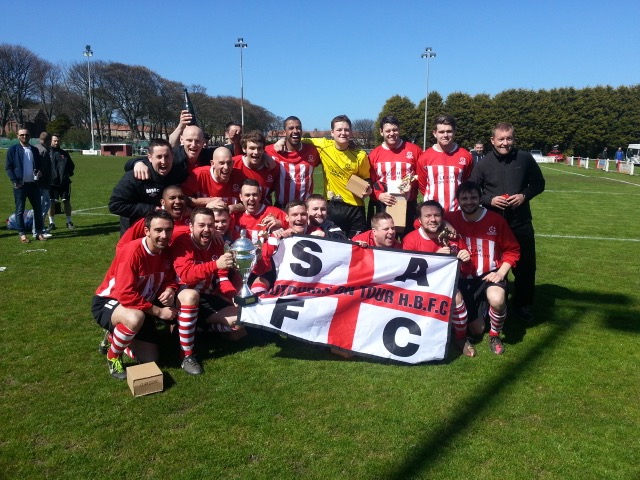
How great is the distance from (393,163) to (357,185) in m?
0.62

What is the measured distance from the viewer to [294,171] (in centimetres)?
588

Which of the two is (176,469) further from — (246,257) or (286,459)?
(246,257)

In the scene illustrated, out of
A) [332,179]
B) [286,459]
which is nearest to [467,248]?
[332,179]

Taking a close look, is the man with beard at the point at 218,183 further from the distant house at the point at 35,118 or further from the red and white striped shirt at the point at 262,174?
the distant house at the point at 35,118

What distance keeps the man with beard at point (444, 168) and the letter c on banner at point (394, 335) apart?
177cm

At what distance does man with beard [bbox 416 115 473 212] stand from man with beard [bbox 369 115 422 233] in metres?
0.20

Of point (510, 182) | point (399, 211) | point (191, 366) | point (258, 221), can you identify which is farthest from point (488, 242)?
point (191, 366)

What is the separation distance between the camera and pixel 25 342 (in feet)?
15.5

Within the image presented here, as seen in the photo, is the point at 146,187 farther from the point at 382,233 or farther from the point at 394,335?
the point at 394,335

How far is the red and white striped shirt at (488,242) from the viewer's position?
480 cm

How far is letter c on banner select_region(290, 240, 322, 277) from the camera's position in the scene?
452 cm

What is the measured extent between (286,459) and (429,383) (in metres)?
1.51

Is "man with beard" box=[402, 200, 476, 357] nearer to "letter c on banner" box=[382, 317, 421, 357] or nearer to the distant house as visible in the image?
"letter c on banner" box=[382, 317, 421, 357]

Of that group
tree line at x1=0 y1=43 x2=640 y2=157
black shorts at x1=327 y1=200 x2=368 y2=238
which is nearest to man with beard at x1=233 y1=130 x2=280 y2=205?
black shorts at x1=327 y1=200 x2=368 y2=238
